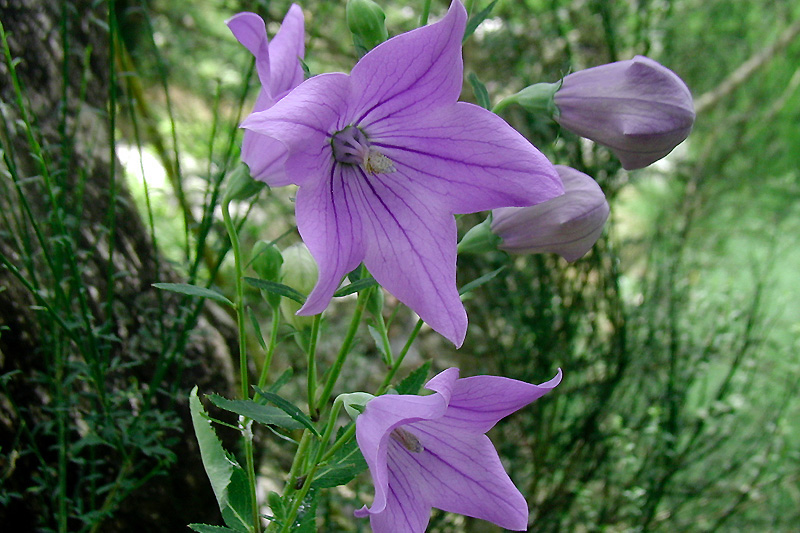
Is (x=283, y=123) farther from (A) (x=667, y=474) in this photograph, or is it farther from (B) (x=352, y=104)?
(A) (x=667, y=474)

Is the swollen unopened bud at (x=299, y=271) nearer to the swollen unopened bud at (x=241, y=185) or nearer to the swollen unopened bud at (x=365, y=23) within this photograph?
the swollen unopened bud at (x=241, y=185)

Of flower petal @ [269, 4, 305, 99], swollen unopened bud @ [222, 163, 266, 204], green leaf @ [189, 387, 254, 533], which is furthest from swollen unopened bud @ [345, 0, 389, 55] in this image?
green leaf @ [189, 387, 254, 533]

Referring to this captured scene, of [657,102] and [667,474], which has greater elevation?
[657,102]

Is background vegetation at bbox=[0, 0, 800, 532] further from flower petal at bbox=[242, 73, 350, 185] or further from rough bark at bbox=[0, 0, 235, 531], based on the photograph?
flower petal at bbox=[242, 73, 350, 185]

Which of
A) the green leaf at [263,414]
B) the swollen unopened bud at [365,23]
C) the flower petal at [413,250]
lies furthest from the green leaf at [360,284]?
the swollen unopened bud at [365,23]

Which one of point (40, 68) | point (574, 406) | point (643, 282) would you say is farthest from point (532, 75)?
point (40, 68)

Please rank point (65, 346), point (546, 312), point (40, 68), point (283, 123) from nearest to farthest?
1. point (283, 123)
2. point (65, 346)
3. point (40, 68)
4. point (546, 312)

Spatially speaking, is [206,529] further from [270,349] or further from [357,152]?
[357,152]

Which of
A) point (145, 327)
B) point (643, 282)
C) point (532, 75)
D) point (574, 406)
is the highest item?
point (532, 75)
